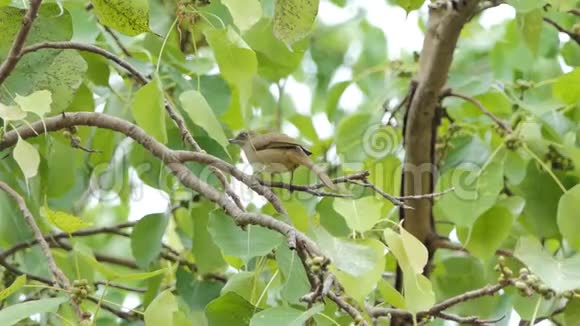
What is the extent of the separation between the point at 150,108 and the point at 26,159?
0.25 metres

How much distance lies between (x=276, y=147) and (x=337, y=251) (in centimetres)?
83

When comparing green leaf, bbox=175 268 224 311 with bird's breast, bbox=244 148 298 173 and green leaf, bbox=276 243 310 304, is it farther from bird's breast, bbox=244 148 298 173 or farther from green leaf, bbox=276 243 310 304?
green leaf, bbox=276 243 310 304

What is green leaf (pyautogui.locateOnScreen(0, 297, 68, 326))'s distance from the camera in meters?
1.67

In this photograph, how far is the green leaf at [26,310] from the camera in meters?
1.67

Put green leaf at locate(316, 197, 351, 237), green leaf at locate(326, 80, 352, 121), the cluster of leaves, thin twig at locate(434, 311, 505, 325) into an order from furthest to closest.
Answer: green leaf at locate(326, 80, 352, 121) < green leaf at locate(316, 197, 351, 237) < thin twig at locate(434, 311, 505, 325) < the cluster of leaves

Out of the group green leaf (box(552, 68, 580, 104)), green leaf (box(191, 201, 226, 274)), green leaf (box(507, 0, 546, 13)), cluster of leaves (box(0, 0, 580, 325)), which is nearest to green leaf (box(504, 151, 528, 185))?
cluster of leaves (box(0, 0, 580, 325))

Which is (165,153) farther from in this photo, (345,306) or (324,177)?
(345,306)

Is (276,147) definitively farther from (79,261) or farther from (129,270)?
(129,270)

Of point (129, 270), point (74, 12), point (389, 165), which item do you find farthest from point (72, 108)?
point (129, 270)

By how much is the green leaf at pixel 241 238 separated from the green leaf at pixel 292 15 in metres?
0.39

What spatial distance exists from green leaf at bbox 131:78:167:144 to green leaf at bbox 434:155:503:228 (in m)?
0.87

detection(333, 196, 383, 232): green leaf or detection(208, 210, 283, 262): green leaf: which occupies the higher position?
detection(333, 196, 383, 232): green leaf

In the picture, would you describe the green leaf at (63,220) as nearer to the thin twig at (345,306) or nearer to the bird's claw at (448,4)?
the thin twig at (345,306)

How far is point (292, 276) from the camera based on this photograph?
74.3 inches
